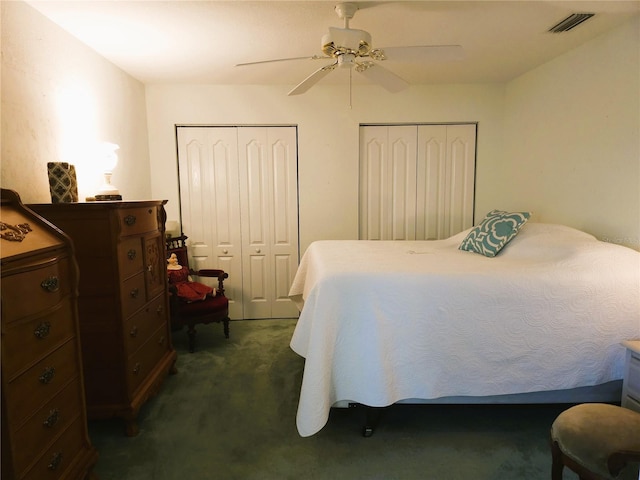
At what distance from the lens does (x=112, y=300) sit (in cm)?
193

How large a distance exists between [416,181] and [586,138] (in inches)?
60.2

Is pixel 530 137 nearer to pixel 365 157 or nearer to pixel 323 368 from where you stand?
pixel 365 157

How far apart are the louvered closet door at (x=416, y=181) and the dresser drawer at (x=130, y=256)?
2.36m

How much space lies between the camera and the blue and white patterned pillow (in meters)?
2.66

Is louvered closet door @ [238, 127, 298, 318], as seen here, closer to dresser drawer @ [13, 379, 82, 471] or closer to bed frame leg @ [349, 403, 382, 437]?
bed frame leg @ [349, 403, 382, 437]

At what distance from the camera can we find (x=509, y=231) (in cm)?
267

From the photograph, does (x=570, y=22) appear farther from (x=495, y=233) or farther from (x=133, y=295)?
(x=133, y=295)

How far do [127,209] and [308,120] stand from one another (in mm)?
2238

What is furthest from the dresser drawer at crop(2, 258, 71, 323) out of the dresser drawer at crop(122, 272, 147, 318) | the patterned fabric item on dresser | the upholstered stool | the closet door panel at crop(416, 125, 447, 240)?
the closet door panel at crop(416, 125, 447, 240)

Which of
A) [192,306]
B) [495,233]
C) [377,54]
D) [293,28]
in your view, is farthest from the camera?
[192,306]

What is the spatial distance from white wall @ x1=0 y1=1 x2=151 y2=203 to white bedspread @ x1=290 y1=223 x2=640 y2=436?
5.64ft

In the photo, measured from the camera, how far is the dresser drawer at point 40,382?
1.20 meters

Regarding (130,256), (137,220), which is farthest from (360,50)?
(130,256)

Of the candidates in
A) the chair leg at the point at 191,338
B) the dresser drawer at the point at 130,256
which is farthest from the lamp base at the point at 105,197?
the chair leg at the point at 191,338
